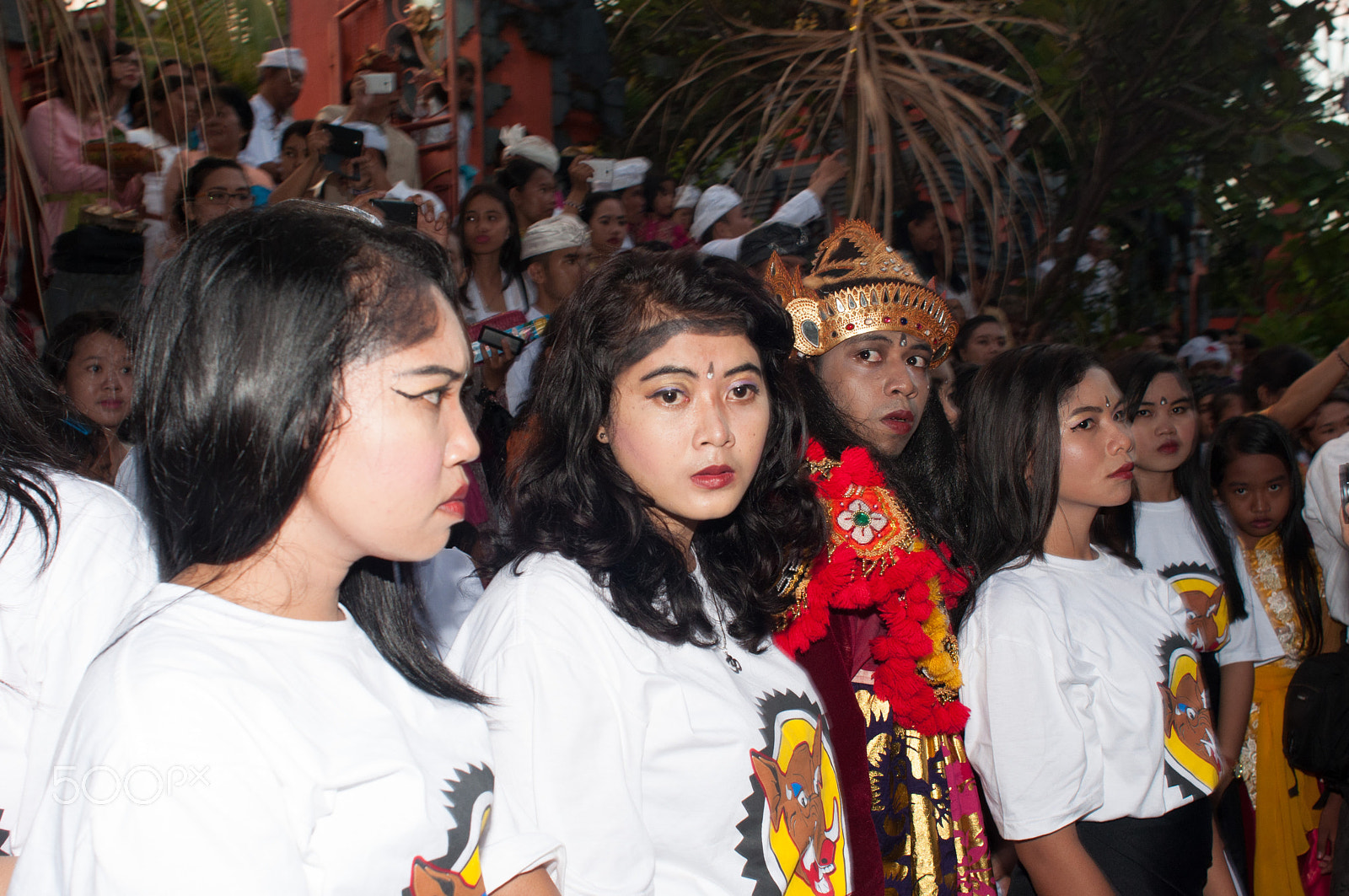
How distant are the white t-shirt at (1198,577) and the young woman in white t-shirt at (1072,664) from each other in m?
0.73

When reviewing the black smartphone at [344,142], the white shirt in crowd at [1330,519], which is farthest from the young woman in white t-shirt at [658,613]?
the black smartphone at [344,142]

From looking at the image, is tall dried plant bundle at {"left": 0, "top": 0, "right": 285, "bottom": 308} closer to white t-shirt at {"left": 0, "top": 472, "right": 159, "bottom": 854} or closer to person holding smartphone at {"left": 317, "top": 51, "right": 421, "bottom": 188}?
white t-shirt at {"left": 0, "top": 472, "right": 159, "bottom": 854}

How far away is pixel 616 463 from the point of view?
163cm

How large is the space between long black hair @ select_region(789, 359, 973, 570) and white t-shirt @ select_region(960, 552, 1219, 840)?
8.7 inches

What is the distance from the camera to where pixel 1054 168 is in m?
5.79

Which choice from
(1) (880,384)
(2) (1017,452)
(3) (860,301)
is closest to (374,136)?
(3) (860,301)

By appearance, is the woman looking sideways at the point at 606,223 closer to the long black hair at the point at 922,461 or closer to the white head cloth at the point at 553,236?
the white head cloth at the point at 553,236

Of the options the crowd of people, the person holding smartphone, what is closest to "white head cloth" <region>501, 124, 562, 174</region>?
the person holding smartphone

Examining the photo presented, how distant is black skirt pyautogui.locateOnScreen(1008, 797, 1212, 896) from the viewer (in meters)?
2.05

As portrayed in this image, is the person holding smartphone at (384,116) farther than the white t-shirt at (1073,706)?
Yes

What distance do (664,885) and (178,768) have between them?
0.72 meters

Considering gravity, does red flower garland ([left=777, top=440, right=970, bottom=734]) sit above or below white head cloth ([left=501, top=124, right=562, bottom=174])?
below

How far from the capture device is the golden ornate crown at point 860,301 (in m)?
2.53

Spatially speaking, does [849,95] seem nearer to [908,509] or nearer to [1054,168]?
[1054,168]
